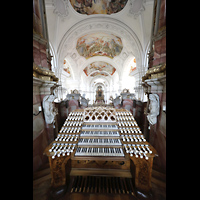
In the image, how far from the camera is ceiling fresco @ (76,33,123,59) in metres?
8.42

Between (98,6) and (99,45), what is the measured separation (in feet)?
13.6

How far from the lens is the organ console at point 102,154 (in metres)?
1.46

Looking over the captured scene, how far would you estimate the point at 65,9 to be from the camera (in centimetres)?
521

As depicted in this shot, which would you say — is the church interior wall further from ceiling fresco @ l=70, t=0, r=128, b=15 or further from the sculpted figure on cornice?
ceiling fresco @ l=70, t=0, r=128, b=15

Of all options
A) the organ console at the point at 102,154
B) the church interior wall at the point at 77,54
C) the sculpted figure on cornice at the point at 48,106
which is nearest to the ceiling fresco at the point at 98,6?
the church interior wall at the point at 77,54

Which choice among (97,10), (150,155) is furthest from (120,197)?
(97,10)

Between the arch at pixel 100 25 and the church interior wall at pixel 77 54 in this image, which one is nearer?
the church interior wall at pixel 77 54

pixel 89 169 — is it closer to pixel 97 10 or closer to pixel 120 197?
pixel 120 197

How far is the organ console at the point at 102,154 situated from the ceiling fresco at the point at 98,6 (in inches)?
311

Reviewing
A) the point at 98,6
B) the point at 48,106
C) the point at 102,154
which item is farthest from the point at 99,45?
the point at 102,154

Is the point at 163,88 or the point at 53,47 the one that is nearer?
the point at 163,88

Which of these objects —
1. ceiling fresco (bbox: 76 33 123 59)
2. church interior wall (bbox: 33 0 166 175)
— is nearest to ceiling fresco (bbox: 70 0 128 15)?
church interior wall (bbox: 33 0 166 175)

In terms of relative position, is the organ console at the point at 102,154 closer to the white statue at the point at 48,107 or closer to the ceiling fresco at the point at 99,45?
the white statue at the point at 48,107

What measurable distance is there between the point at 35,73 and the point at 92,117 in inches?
73.1
